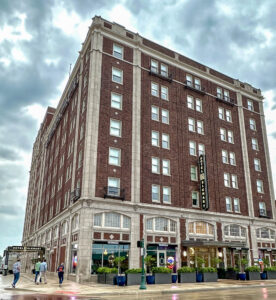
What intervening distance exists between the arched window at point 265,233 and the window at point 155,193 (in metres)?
17.5

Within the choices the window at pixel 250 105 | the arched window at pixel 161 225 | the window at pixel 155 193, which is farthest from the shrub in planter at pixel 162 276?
the window at pixel 250 105

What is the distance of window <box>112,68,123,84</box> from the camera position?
39281 millimetres

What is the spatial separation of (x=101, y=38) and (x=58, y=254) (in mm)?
27829

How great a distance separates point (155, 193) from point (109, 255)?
30.4 feet

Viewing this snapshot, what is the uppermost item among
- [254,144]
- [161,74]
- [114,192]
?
[161,74]

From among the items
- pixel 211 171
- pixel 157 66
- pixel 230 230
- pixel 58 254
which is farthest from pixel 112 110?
pixel 230 230

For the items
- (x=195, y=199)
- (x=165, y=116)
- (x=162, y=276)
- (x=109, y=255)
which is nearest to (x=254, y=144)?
(x=195, y=199)

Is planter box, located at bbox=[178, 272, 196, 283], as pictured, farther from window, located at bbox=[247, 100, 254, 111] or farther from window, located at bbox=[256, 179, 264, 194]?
window, located at bbox=[247, 100, 254, 111]

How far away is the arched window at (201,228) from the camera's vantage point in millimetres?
38600

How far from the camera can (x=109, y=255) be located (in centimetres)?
3164

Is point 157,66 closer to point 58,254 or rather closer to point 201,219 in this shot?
point 201,219


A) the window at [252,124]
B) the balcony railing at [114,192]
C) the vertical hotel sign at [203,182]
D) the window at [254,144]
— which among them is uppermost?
the window at [252,124]

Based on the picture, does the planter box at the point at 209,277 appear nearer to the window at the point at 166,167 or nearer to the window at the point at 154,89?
the window at the point at 166,167

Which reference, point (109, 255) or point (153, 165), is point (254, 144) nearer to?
point (153, 165)
